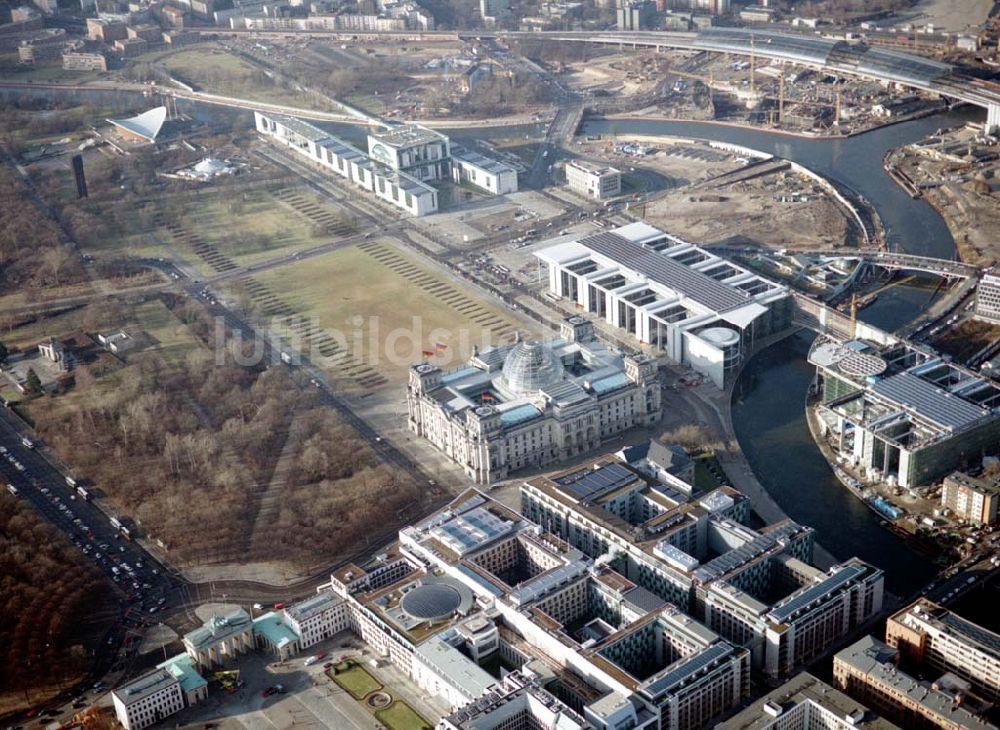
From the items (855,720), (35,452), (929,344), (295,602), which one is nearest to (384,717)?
(295,602)

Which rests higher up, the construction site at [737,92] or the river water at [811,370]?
the construction site at [737,92]

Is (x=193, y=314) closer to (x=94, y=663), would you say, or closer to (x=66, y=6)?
(x=94, y=663)

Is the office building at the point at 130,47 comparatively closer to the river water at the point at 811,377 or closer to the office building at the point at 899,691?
the river water at the point at 811,377

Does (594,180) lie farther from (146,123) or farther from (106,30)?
(106,30)

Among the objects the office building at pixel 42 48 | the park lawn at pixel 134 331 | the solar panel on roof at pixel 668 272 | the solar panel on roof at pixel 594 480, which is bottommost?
the solar panel on roof at pixel 594 480

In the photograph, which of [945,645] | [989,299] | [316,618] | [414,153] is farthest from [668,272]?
[316,618]

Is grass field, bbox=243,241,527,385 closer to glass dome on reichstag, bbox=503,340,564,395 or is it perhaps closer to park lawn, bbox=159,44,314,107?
glass dome on reichstag, bbox=503,340,564,395

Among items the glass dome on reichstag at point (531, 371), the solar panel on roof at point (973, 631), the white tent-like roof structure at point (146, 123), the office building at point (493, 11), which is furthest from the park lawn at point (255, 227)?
the solar panel on roof at point (973, 631)
